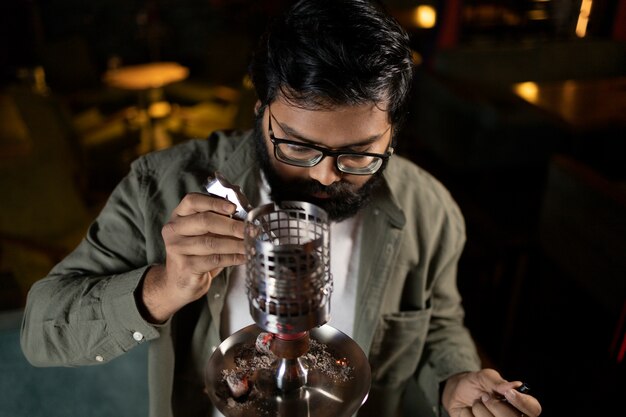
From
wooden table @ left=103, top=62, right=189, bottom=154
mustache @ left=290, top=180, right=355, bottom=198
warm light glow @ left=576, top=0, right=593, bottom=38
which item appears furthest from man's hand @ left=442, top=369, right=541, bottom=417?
wooden table @ left=103, top=62, right=189, bottom=154

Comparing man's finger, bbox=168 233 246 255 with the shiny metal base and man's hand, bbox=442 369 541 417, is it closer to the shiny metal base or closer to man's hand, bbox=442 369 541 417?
the shiny metal base

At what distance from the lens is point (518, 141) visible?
4953 mm

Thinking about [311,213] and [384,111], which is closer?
[311,213]

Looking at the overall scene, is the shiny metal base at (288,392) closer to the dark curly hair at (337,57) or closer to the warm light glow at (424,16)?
the dark curly hair at (337,57)

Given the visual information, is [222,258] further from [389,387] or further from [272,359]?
[389,387]

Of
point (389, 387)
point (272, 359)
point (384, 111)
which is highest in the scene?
point (384, 111)

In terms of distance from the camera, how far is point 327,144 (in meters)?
1.09

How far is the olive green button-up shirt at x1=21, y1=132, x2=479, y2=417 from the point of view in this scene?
119 centimetres

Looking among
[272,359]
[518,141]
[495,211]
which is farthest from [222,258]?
[518,141]

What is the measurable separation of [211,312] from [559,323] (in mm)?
2420

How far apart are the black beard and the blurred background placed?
55 centimetres

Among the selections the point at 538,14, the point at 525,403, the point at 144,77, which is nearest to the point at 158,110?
the point at 144,77

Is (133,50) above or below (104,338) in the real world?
below

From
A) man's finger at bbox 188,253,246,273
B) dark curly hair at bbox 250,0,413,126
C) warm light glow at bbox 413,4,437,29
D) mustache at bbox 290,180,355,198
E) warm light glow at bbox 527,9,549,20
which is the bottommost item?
warm light glow at bbox 413,4,437,29
